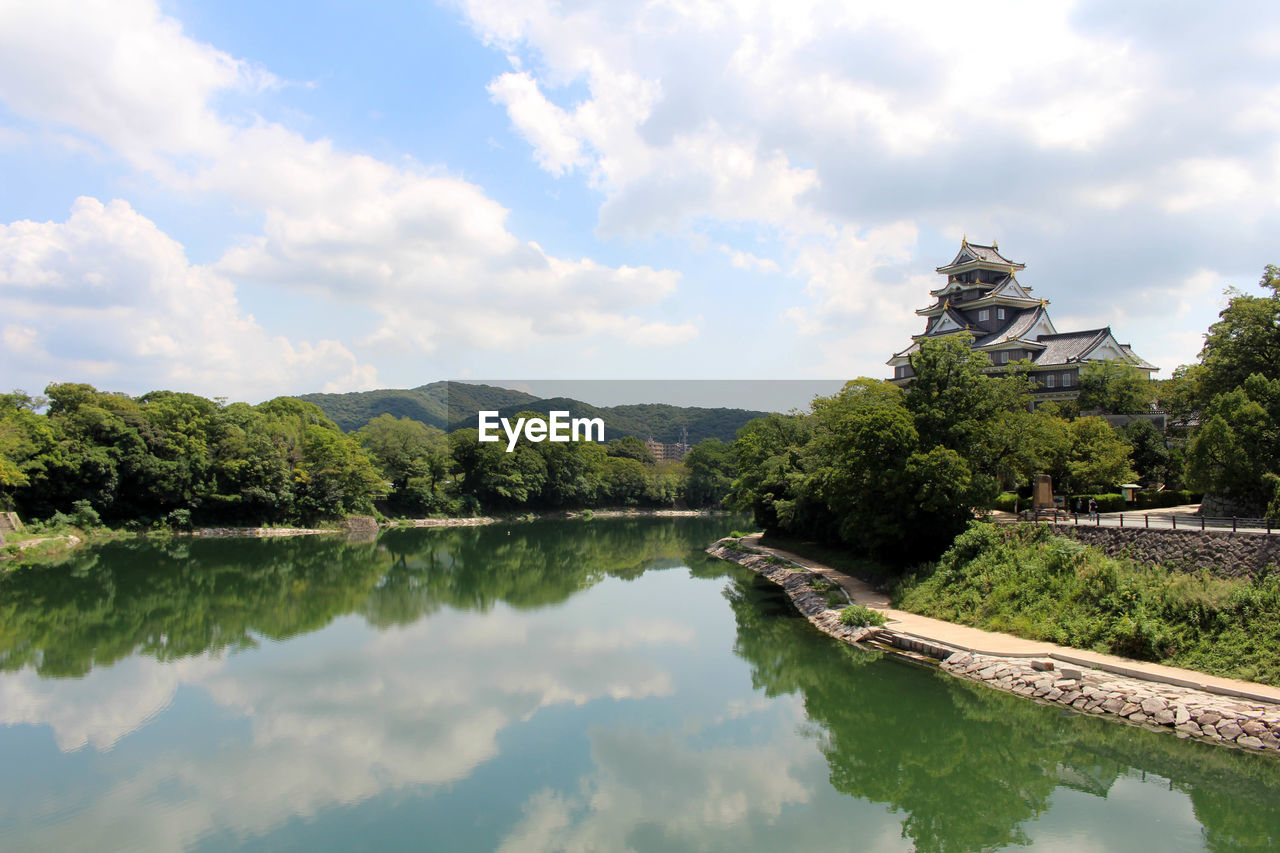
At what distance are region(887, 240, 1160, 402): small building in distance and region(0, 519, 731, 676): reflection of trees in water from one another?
63.1ft

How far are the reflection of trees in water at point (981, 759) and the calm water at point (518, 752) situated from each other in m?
0.04

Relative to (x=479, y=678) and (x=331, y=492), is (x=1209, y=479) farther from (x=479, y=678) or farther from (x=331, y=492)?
(x=331, y=492)

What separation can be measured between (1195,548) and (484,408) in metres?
117

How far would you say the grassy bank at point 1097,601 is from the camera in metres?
13.7

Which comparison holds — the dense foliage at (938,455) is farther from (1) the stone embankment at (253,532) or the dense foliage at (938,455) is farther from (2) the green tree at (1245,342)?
(1) the stone embankment at (253,532)

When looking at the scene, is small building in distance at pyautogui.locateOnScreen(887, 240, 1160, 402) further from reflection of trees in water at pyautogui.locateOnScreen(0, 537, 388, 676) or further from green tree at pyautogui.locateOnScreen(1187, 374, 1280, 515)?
reflection of trees in water at pyautogui.locateOnScreen(0, 537, 388, 676)

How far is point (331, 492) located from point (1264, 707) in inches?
1891

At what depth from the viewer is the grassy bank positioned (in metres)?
13.7

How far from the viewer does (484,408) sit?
126750mm

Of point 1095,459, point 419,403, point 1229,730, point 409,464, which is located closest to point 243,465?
point 409,464

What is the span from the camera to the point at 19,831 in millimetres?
9734

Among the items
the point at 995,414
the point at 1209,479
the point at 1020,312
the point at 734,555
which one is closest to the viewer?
the point at 1209,479

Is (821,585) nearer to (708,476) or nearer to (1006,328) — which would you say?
(1006,328)

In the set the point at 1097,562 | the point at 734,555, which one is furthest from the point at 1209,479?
the point at 734,555
